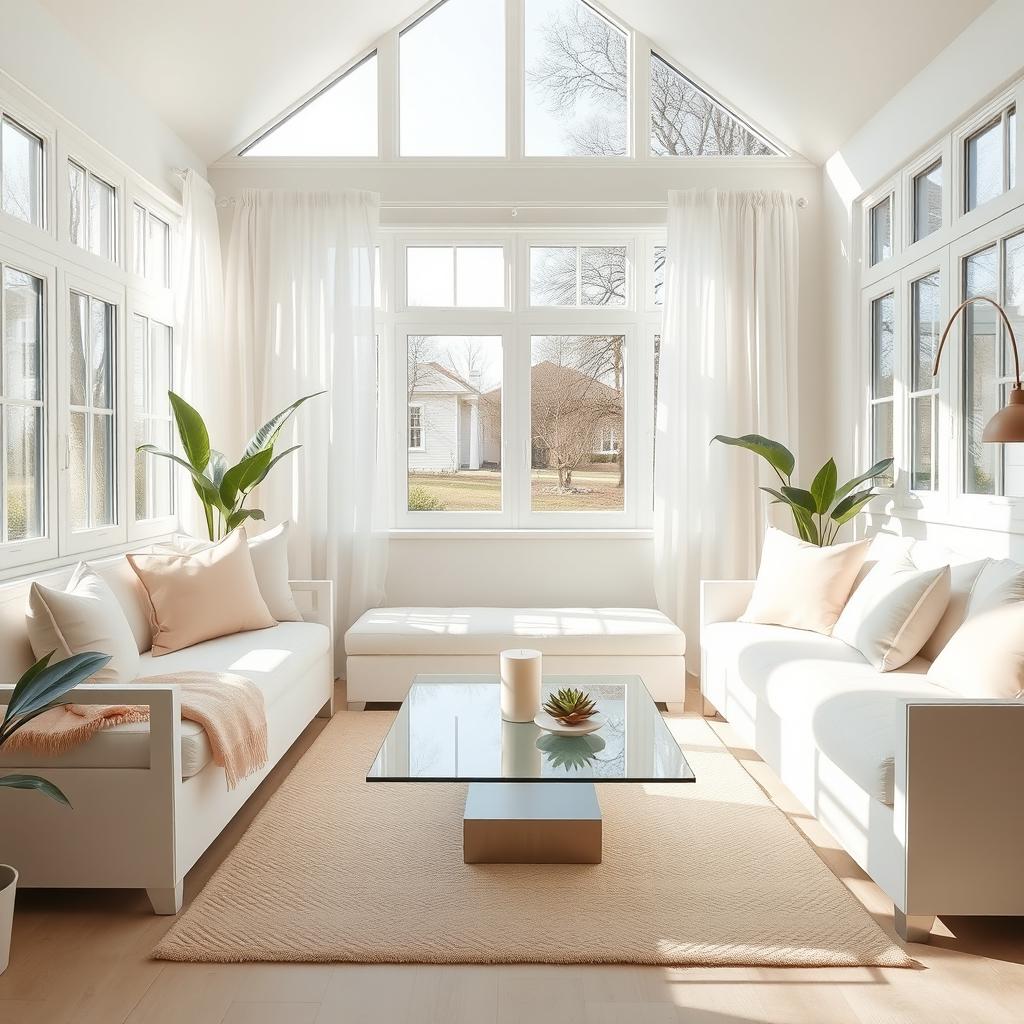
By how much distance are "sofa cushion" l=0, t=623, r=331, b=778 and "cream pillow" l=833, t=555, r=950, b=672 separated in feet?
7.04

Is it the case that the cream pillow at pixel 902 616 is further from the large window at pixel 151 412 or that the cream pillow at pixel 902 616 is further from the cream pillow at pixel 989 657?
the large window at pixel 151 412

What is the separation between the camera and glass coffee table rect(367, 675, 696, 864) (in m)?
2.40

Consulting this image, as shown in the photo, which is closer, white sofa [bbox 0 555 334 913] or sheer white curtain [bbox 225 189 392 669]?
white sofa [bbox 0 555 334 913]

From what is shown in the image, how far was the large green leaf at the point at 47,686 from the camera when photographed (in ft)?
6.84

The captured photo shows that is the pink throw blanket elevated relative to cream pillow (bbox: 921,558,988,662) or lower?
lower

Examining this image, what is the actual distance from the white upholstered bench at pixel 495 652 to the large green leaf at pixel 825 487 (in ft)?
3.12

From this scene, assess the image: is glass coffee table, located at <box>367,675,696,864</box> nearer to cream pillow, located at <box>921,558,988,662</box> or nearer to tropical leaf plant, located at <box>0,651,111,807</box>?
tropical leaf plant, located at <box>0,651,111,807</box>

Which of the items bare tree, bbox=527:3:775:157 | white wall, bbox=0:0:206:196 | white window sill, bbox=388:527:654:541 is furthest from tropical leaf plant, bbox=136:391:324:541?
bare tree, bbox=527:3:775:157

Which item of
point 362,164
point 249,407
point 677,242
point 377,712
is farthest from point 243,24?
point 377,712

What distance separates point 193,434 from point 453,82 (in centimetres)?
256

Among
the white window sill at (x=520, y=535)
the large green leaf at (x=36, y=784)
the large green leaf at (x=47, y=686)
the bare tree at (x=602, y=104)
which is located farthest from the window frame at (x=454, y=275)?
the large green leaf at (x=36, y=784)

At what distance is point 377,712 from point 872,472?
8.61 ft

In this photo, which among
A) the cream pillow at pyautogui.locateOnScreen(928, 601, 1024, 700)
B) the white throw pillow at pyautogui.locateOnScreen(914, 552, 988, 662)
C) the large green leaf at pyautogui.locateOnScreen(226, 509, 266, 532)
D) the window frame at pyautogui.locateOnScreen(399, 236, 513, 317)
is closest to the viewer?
the cream pillow at pyautogui.locateOnScreen(928, 601, 1024, 700)

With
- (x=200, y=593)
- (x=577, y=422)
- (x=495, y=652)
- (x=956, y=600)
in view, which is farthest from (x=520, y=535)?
(x=956, y=600)
